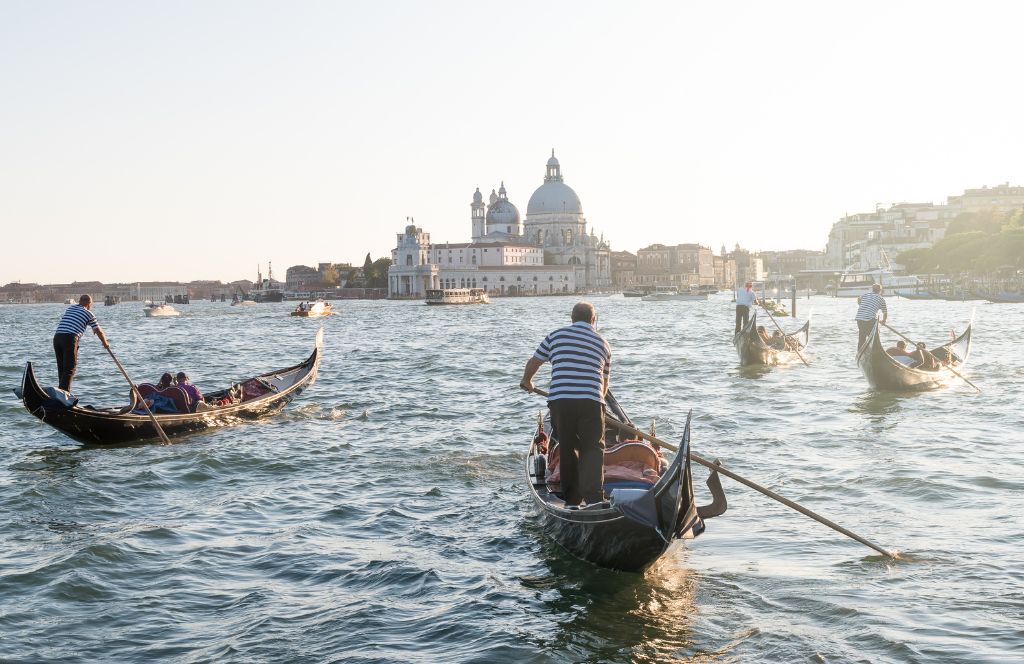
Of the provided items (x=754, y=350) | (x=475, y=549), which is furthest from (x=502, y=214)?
(x=475, y=549)

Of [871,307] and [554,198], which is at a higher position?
[554,198]

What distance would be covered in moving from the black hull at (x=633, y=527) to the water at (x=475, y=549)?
151 millimetres

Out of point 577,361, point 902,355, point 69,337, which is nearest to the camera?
point 577,361

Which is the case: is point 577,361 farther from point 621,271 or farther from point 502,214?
point 621,271

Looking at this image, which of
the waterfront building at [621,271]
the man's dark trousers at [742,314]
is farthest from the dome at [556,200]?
the man's dark trousers at [742,314]

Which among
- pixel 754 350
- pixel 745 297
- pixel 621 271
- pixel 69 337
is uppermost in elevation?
pixel 621 271

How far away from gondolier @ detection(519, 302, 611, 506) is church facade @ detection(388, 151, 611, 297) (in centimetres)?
11484

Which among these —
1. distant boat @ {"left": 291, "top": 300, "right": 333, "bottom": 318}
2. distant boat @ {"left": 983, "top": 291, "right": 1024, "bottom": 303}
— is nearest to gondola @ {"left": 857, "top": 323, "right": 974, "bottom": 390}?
distant boat @ {"left": 983, "top": 291, "right": 1024, "bottom": 303}

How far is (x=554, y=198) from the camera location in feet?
445

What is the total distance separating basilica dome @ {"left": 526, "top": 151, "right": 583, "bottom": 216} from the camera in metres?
136

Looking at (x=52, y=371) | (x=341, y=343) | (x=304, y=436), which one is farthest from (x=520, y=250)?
(x=304, y=436)

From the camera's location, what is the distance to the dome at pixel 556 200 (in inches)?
5335

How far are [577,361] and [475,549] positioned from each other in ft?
5.26

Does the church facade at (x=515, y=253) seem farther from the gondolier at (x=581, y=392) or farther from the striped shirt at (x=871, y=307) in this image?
the gondolier at (x=581, y=392)
